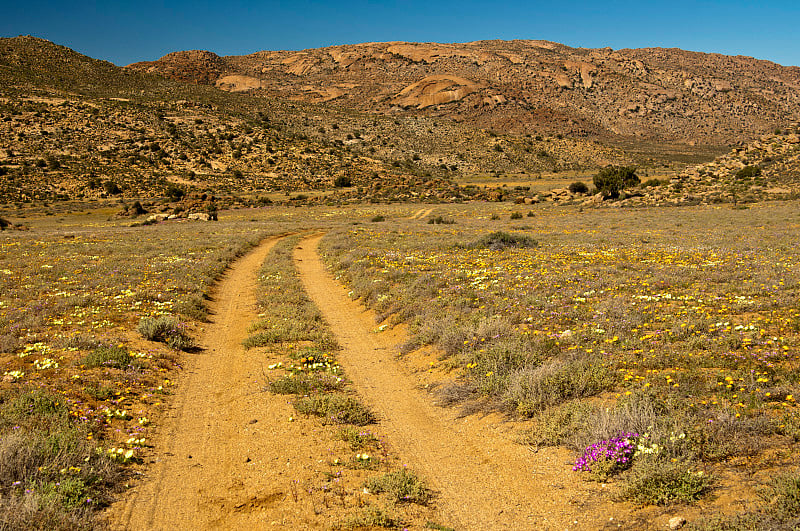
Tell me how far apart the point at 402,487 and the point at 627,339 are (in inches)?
205

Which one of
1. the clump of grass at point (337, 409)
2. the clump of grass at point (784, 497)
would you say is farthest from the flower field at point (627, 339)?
the clump of grass at point (337, 409)

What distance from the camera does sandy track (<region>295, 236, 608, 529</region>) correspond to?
4652 millimetres

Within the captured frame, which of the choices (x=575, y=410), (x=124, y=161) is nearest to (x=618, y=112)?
(x=124, y=161)

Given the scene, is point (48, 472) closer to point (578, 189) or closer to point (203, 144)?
point (578, 189)

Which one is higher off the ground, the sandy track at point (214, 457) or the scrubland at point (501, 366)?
the scrubland at point (501, 366)

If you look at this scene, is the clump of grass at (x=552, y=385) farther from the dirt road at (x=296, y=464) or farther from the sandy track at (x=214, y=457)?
the sandy track at (x=214, y=457)

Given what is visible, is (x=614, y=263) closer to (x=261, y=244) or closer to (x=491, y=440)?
(x=491, y=440)

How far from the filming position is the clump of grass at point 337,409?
684cm

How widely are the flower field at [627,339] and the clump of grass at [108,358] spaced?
5.66m

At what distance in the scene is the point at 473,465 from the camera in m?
5.65

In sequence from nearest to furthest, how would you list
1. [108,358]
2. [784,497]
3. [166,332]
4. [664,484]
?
[784,497], [664,484], [108,358], [166,332]

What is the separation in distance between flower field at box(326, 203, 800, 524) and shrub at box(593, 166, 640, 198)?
3738cm

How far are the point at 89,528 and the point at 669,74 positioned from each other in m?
193

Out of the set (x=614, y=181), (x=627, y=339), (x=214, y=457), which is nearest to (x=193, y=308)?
(x=214, y=457)
